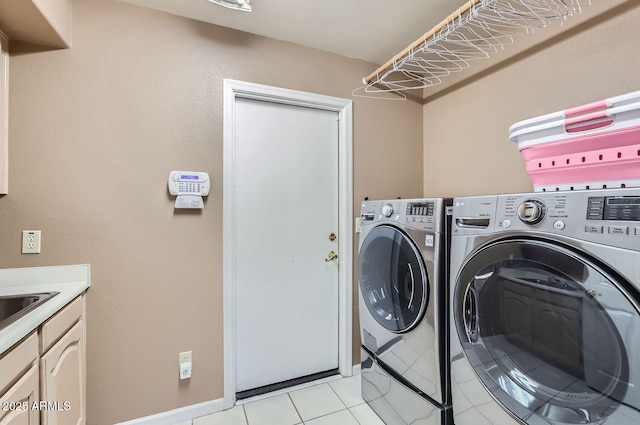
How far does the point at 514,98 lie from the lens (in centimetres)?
177

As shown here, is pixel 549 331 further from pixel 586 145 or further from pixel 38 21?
pixel 38 21

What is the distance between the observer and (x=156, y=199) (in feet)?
5.50

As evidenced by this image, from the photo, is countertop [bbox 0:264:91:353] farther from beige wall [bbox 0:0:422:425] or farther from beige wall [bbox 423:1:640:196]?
beige wall [bbox 423:1:640:196]

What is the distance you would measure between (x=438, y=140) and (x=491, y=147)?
48 cm

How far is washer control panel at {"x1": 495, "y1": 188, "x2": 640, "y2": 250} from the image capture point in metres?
0.74

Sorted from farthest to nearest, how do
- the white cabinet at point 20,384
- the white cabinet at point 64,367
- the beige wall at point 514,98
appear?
the beige wall at point 514,98, the white cabinet at point 64,367, the white cabinet at point 20,384

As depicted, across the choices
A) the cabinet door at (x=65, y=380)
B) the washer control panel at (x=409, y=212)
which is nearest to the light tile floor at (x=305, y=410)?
the cabinet door at (x=65, y=380)

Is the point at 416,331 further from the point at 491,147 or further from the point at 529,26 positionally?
the point at 529,26

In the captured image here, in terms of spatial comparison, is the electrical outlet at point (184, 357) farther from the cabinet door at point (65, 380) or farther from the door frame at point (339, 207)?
the cabinet door at point (65, 380)

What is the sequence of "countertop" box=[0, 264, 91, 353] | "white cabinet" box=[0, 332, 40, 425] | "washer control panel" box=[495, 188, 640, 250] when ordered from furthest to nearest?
"countertop" box=[0, 264, 91, 353] < "white cabinet" box=[0, 332, 40, 425] < "washer control panel" box=[495, 188, 640, 250]

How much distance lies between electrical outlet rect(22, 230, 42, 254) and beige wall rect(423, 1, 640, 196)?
256cm

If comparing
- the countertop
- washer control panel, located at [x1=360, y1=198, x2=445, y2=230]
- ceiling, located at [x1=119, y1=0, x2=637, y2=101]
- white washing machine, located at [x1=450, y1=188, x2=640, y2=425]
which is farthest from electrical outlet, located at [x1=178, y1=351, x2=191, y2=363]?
ceiling, located at [x1=119, y1=0, x2=637, y2=101]

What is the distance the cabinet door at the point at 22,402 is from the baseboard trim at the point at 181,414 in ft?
2.40

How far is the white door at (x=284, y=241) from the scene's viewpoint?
6.40 feet
